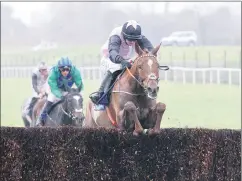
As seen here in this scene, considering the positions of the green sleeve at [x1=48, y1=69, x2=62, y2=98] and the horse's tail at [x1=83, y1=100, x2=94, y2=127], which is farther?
the green sleeve at [x1=48, y1=69, x2=62, y2=98]

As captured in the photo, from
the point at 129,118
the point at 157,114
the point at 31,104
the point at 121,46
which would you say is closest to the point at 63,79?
the point at 121,46

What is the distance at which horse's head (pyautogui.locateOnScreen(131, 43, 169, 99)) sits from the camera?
7480mm

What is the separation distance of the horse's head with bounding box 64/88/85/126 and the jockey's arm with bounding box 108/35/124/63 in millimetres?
1479

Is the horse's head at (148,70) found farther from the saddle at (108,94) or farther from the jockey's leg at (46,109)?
the jockey's leg at (46,109)

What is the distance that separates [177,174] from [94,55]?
2091 centimetres

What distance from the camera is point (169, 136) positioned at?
24.3 ft

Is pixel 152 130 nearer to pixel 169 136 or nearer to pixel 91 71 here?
pixel 169 136

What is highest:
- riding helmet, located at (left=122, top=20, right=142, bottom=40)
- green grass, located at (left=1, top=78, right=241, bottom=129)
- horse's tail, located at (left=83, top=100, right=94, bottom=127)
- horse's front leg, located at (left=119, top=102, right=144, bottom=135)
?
riding helmet, located at (left=122, top=20, right=142, bottom=40)

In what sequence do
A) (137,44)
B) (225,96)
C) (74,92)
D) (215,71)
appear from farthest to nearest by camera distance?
(215,71), (225,96), (74,92), (137,44)

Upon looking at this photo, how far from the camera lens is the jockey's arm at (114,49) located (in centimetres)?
829

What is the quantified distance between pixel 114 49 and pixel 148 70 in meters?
0.82

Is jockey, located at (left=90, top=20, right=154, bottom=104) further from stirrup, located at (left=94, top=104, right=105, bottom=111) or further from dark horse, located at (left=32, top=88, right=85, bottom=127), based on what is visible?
dark horse, located at (left=32, top=88, right=85, bottom=127)

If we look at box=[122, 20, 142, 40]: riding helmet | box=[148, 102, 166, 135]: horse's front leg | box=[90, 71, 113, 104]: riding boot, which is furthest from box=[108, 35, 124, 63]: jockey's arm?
box=[148, 102, 166, 135]: horse's front leg

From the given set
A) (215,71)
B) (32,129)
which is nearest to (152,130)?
(32,129)
